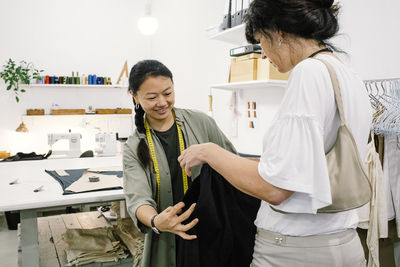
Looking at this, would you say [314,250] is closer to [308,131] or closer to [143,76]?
[308,131]

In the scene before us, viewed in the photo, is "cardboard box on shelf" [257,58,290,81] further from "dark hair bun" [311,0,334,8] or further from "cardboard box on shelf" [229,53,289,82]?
"dark hair bun" [311,0,334,8]

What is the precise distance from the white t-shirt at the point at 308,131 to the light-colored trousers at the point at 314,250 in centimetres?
12

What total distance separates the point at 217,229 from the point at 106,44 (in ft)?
17.3

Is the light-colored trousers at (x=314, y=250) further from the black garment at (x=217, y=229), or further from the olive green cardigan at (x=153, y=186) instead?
the olive green cardigan at (x=153, y=186)

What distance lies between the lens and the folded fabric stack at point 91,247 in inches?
75.4

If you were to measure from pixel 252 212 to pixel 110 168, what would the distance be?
5.63ft

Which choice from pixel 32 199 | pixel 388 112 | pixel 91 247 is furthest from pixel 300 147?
pixel 91 247

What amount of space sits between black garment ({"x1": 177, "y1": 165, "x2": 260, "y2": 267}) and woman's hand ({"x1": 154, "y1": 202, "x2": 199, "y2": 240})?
0.03m

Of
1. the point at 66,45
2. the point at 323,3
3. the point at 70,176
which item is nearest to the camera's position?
the point at 323,3

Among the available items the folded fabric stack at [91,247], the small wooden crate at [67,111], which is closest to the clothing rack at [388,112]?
the folded fabric stack at [91,247]

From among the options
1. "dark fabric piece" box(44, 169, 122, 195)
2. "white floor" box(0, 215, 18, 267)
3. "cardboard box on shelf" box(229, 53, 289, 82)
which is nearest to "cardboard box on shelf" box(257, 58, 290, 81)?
"cardboard box on shelf" box(229, 53, 289, 82)

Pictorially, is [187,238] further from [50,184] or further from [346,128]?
[50,184]

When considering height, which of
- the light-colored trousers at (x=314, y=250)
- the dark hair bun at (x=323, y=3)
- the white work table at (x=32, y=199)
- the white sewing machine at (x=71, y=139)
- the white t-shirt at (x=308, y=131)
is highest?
the dark hair bun at (x=323, y=3)

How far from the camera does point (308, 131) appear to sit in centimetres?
66
